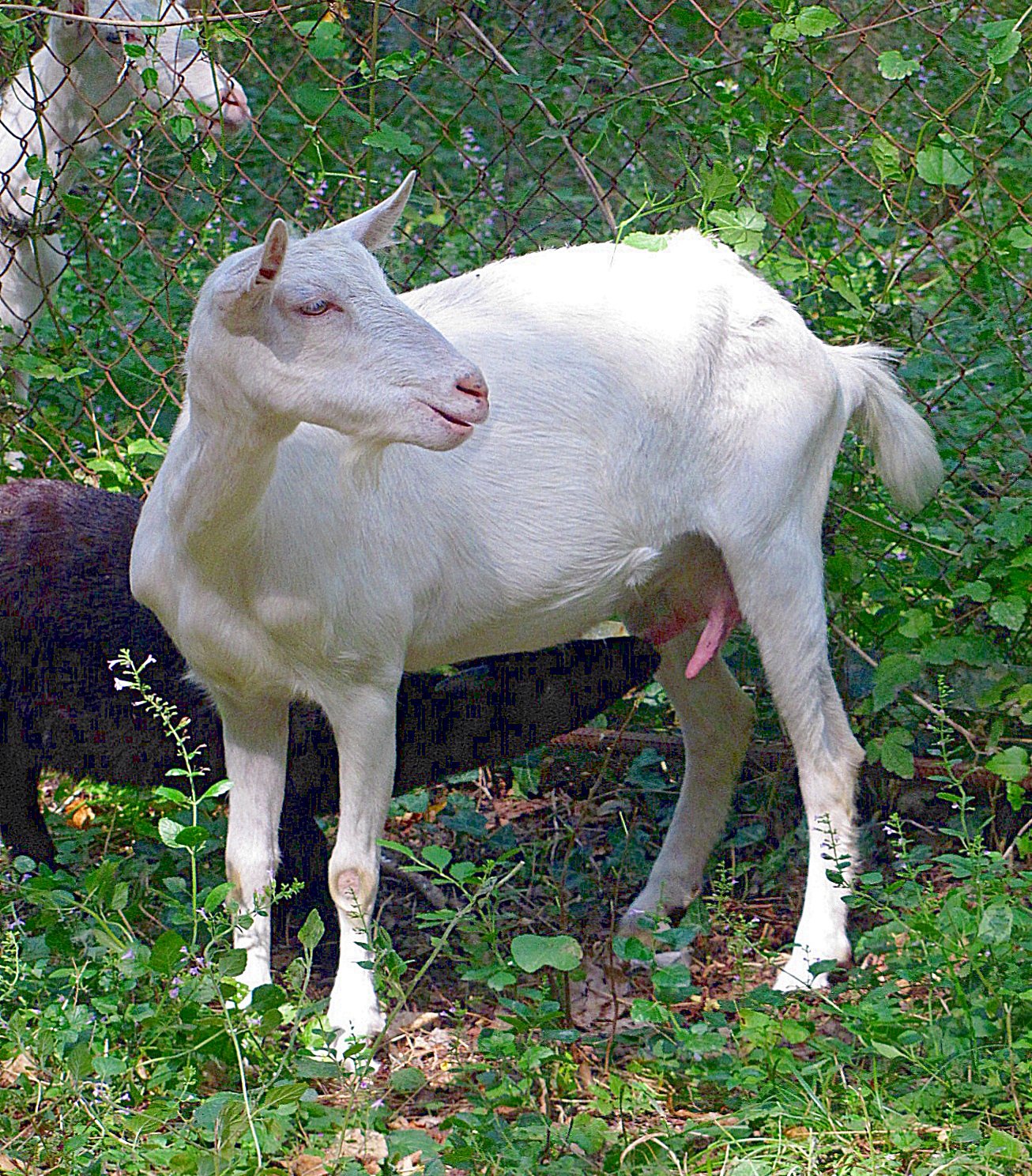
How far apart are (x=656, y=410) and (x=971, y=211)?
3731 millimetres

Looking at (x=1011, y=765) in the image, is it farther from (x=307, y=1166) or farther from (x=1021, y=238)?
(x=307, y=1166)

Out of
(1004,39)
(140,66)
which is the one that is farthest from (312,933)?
(140,66)

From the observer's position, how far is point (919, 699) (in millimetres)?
3801

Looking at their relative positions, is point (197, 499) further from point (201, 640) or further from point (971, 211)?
point (971, 211)

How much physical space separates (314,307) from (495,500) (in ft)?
Answer: 2.64

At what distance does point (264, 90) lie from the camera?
8555mm

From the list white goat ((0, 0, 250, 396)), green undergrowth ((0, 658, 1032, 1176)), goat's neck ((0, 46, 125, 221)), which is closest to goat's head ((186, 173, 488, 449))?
green undergrowth ((0, 658, 1032, 1176))

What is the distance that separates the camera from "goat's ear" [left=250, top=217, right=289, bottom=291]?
2490 mm

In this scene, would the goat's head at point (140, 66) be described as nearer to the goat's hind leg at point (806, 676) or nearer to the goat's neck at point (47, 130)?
the goat's neck at point (47, 130)

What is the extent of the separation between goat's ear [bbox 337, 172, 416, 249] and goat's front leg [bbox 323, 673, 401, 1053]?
2.84ft

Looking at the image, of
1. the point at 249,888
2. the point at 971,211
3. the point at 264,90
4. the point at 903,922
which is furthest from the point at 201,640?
the point at 264,90

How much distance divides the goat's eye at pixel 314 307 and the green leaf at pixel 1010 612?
6.29 ft

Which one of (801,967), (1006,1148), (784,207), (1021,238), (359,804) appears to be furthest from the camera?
(784,207)

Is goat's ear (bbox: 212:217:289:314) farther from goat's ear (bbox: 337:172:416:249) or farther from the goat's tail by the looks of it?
the goat's tail
